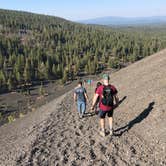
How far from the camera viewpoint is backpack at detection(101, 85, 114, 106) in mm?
14070

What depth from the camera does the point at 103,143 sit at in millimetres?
14789

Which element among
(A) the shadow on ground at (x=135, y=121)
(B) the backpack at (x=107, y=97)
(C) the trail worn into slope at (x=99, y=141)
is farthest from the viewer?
(A) the shadow on ground at (x=135, y=121)

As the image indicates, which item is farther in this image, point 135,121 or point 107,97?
point 135,121

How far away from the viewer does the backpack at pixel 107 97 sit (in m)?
14.1

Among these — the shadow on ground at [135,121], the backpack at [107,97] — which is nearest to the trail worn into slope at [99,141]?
the shadow on ground at [135,121]

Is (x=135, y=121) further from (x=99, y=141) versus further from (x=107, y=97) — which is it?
(x=107, y=97)

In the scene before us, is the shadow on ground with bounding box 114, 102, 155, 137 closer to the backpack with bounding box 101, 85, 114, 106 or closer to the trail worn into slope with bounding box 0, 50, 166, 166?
the trail worn into slope with bounding box 0, 50, 166, 166

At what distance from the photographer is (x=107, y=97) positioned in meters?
14.2

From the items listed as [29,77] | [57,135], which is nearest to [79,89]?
[57,135]

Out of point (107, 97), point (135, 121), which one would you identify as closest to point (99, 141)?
Answer: point (107, 97)

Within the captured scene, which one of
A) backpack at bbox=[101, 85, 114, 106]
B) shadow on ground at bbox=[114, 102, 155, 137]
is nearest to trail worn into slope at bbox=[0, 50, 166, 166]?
shadow on ground at bbox=[114, 102, 155, 137]

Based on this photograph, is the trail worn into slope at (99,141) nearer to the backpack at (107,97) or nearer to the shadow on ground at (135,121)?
the shadow on ground at (135,121)

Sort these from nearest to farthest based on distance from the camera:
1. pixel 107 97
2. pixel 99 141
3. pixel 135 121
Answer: pixel 107 97 < pixel 99 141 < pixel 135 121

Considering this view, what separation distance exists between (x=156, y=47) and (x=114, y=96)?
174627 millimetres
